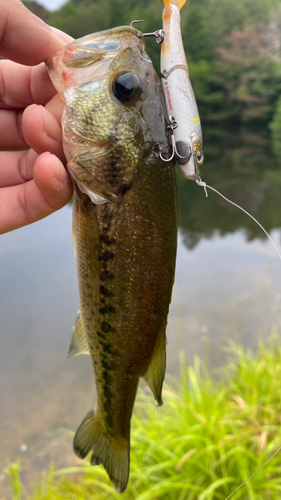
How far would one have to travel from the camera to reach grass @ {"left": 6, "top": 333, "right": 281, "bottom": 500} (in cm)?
259

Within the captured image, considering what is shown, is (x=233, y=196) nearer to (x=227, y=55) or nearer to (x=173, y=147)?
(x=173, y=147)

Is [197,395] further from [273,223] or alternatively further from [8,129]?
[273,223]

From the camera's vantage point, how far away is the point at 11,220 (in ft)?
5.33

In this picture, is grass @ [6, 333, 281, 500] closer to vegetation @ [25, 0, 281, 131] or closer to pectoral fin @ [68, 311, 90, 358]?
pectoral fin @ [68, 311, 90, 358]

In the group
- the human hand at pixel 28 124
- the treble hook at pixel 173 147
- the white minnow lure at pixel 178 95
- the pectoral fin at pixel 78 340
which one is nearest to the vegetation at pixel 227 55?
the human hand at pixel 28 124

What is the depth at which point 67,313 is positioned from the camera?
269 inches

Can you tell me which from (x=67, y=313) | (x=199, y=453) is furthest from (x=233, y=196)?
(x=199, y=453)

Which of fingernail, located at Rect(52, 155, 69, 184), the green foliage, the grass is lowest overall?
the grass

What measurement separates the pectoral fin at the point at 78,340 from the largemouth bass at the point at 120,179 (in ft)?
0.78

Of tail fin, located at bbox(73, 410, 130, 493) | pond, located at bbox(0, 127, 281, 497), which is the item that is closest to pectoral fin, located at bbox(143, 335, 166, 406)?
tail fin, located at bbox(73, 410, 130, 493)

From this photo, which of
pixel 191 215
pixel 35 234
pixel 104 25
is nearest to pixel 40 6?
pixel 104 25

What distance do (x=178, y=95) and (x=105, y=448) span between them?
148 centimetres

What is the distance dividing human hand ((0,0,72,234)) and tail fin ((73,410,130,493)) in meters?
0.96

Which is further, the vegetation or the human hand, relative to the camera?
the vegetation
